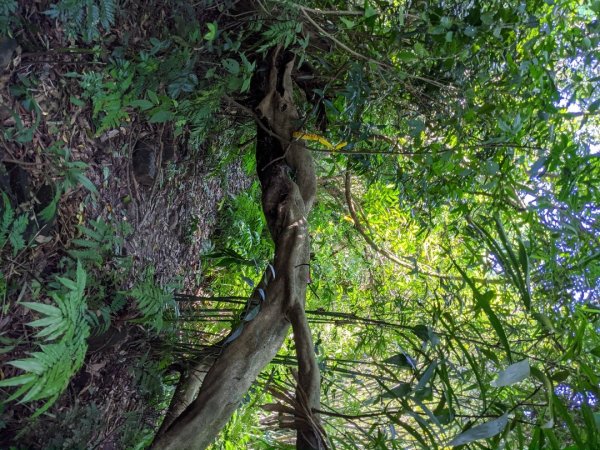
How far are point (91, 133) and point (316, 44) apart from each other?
45.8 inches

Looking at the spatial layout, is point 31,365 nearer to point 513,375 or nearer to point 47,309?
point 47,309

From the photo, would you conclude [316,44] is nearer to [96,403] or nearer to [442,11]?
[442,11]

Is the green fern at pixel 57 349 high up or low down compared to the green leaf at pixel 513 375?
up

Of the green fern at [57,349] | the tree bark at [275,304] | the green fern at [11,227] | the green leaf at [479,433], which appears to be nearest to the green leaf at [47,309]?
the green fern at [57,349]

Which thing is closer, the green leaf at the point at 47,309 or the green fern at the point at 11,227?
the green leaf at the point at 47,309

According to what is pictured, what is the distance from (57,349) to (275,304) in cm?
78

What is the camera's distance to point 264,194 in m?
2.38

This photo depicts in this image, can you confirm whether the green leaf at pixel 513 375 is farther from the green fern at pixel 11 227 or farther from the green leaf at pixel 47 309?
the green fern at pixel 11 227

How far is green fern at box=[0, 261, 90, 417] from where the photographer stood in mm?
1304

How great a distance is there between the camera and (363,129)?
8.27 feet

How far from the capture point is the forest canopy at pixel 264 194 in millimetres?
1541

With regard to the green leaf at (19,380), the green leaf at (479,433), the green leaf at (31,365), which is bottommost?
the green leaf at (479,433)

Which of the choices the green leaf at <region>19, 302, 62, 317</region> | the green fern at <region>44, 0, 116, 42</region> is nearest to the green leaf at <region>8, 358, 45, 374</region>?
the green leaf at <region>19, 302, 62, 317</region>

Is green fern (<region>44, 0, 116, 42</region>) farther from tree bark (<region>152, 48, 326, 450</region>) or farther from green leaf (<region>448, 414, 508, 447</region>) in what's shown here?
green leaf (<region>448, 414, 508, 447</region>)
